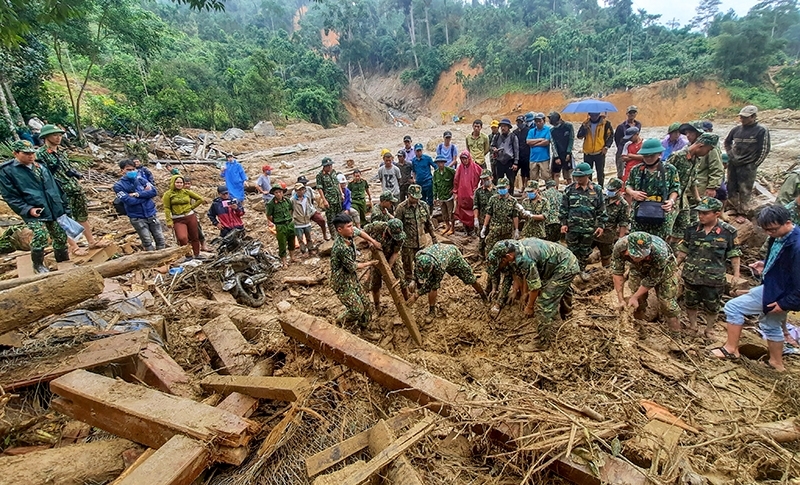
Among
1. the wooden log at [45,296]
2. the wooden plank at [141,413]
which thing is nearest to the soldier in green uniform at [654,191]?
the wooden plank at [141,413]

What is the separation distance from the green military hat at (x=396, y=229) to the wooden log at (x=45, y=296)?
3.32 m

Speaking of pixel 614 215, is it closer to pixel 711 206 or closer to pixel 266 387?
pixel 711 206

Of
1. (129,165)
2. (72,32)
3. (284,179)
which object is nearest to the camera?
(129,165)

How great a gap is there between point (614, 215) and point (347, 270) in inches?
158

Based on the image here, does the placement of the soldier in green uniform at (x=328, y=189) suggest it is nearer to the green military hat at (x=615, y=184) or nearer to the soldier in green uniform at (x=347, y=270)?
the soldier in green uniform at (x=347, y=270)

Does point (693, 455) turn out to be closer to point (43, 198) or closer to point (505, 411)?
point (505, 411)

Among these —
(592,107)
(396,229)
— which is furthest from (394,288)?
(592,107)

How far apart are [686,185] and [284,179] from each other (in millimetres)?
12851

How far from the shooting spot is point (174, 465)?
2154 millimetres

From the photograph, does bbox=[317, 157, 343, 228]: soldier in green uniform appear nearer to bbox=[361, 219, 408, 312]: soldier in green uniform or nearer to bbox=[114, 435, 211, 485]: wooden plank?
bbox=[361, 219, 408, 312]: soldier in green uniform

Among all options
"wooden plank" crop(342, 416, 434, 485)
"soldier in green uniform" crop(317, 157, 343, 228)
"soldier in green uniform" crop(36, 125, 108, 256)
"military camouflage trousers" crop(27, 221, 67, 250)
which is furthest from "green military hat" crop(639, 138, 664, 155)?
"military camouflage trousers" crop(27, 221, 67, 250)

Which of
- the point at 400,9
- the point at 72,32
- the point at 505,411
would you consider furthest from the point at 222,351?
the point at 400,9

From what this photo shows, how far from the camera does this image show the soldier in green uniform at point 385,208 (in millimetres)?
6363

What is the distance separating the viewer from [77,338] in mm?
3600
